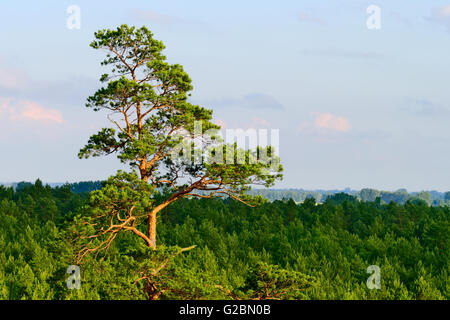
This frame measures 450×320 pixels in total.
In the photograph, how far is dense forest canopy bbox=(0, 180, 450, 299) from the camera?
86.5 ft

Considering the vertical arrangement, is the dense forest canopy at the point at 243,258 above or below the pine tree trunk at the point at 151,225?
below

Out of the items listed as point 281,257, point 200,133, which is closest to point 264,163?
point 200,133

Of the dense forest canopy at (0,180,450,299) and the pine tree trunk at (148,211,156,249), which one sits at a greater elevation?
the pine tree trunk at (148,211,156,249)

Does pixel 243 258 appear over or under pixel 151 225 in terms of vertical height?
under

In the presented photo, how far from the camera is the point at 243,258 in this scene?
94250 millimetres

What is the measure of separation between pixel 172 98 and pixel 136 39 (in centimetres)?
403

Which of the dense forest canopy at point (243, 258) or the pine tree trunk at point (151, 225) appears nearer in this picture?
the dense forest canopy at point (243, 258)

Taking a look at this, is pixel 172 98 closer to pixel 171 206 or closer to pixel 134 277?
pixel 134 277

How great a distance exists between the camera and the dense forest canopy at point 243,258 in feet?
86.5

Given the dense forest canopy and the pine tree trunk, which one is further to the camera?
the pine tree trunk

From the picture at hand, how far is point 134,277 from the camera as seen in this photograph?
26219 millimetres
